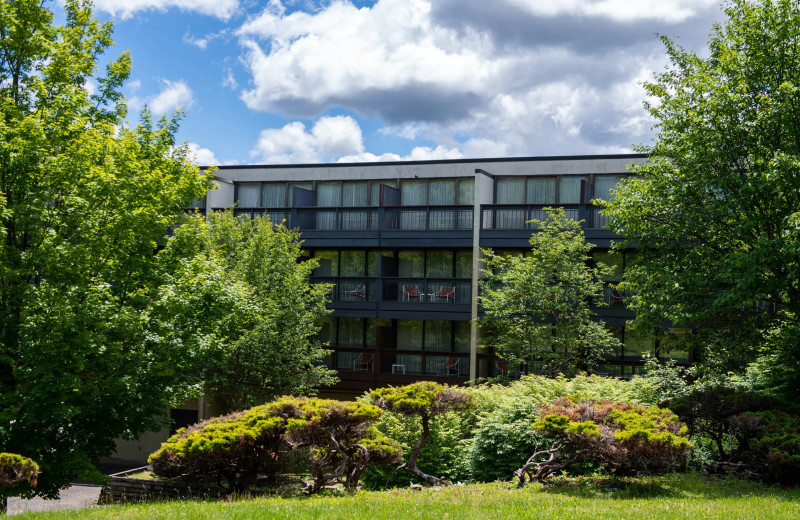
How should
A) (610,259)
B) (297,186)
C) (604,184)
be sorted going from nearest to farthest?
(610,259) → (604,184) → (297,186)

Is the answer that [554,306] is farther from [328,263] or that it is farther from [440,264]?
[328,263]

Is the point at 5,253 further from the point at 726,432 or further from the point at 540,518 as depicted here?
the point at 726,432

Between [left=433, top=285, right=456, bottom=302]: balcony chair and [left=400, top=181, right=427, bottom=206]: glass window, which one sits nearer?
[left=433, top=285, right=456, bottom=302]: balcony chair

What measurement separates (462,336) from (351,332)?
18.0 feet

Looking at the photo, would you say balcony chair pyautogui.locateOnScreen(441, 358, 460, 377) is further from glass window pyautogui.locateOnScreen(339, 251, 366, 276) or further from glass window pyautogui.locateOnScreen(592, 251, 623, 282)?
glass window pyautogui.locateOnScreen(592, 251, 623, 282)

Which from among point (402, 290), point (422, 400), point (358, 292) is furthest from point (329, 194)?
point (422, 400)

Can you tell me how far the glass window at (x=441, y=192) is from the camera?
3553cm

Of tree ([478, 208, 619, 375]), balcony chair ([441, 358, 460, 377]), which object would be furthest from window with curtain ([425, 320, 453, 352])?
tree ([478, 208, 619, 375])

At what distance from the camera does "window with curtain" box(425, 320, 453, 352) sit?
112 ft

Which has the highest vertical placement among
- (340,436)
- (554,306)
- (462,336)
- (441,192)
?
(441,192)

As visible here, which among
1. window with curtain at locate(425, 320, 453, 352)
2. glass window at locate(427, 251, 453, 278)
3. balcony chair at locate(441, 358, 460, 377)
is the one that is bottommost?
balcony chair at locate(441, 358, 460, 377)

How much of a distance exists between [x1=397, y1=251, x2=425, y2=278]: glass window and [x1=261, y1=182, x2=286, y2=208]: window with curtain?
292 inches

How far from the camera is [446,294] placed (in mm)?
32156

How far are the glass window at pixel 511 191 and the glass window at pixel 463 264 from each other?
10.2ft
